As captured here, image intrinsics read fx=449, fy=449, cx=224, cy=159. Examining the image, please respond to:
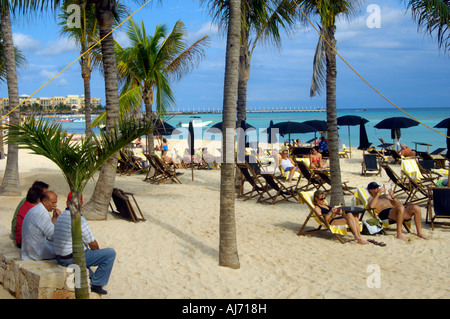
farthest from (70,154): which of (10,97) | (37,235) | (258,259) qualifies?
(10,97)

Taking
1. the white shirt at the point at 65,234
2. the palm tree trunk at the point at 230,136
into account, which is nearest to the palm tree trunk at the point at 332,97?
the palm tree trunk at the point at 230,136

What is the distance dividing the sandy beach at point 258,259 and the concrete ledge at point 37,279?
1.13 feet

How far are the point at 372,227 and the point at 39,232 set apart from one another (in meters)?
4.88

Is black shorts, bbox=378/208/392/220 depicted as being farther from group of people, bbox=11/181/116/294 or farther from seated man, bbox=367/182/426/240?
group of people, bbox=11/181/116/294

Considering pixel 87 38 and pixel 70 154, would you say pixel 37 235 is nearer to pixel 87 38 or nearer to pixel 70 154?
pixel 70 154

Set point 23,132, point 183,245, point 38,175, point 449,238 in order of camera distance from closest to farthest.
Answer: point 23,132 < point 183,245 < point 449,238 < point 38,175

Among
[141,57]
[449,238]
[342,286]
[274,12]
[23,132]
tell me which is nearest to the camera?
[23,132]

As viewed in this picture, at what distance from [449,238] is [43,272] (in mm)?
5774

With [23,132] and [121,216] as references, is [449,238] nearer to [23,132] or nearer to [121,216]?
[121,216]

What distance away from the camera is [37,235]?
14.8 ft
